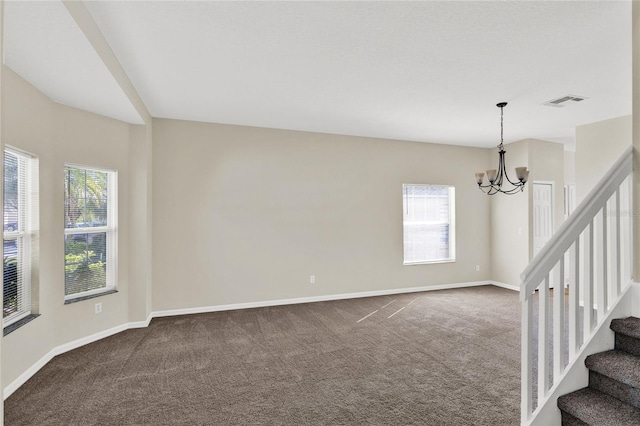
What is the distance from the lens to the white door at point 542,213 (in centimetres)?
597

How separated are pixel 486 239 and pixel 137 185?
6206 millimetres

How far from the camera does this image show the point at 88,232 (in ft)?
12.3

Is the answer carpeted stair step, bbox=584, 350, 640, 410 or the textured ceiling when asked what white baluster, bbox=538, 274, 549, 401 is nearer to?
carpeted stair step, bbox=584, 350, 640, 410

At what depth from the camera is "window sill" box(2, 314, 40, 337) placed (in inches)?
102

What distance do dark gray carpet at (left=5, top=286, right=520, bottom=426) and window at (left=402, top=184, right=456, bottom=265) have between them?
6.12ft

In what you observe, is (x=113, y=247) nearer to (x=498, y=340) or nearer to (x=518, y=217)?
(x=498, y=340)

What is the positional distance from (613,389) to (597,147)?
432 centimetres

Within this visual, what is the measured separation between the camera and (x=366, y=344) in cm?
353

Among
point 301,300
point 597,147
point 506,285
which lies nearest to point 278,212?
point 301,300

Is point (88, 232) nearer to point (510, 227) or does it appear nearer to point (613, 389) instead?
point (613, 389)

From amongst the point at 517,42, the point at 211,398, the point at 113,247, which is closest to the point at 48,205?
the point at 113,247

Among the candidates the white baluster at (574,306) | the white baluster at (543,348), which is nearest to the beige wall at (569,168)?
the white baluster at (574,306)

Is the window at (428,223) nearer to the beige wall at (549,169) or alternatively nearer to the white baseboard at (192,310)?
the white baseboard at (192,310)

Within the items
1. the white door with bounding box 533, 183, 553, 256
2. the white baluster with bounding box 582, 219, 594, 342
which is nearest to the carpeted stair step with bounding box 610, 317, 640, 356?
the white baluster with bounding box 582, 219, 594, 342
